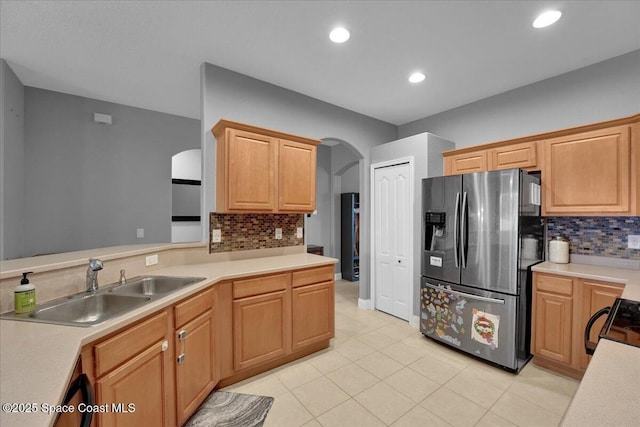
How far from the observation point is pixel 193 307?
1786mm

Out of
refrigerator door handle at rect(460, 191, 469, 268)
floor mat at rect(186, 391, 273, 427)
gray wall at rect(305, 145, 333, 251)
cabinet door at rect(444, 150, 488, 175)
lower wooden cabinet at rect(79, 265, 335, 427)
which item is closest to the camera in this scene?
lower wooden cabinet at rect(79, 265, 335, 427)

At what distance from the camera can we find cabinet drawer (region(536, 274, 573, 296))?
89.7 inches

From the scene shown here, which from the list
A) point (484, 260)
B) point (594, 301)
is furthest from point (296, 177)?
point (594, 301)

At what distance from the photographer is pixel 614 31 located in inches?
84.8

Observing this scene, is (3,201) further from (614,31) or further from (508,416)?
(614,31)

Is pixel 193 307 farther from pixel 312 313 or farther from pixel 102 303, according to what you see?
pixel 312 313

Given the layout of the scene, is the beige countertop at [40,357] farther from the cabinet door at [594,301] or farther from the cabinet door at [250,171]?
the cabinet door at [594,301]

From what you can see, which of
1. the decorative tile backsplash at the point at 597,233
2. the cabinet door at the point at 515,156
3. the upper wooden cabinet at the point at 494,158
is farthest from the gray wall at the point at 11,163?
the decorative tile backsplash at the point at 597,233

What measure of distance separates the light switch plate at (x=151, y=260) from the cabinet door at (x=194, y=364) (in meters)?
0.69

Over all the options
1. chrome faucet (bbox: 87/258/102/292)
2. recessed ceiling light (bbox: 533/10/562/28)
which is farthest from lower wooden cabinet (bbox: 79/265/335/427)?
recessed ceiling light (bbox: 533/10/562/28)

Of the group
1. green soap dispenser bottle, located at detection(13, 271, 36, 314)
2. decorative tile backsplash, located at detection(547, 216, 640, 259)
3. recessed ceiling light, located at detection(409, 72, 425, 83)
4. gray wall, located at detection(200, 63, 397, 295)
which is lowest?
green soap dispenser bottle, located at detection(13, 271, 36, 314)

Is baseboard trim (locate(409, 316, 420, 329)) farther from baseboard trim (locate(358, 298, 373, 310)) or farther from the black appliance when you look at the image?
the black appliance

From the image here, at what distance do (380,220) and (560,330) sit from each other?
82.9 inches

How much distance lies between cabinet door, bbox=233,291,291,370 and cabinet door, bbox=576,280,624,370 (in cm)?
242
